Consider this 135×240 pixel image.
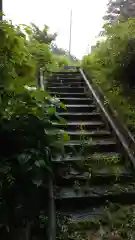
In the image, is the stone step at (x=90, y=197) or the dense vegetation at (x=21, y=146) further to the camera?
the stone step at (x=90, y=197)

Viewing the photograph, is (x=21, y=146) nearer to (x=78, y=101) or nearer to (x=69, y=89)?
(x=78, y=101)

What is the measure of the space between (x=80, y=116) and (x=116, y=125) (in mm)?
989

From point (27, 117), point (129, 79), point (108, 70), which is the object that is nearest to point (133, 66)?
point (129, 79)

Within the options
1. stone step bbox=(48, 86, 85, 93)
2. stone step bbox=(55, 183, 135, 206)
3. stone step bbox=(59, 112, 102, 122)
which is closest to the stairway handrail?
stone step bbox=(59, 112, 102, 122)

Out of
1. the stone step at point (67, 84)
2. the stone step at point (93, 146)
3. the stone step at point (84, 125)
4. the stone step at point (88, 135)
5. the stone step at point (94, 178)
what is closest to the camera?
the stone step at point (94, 178)

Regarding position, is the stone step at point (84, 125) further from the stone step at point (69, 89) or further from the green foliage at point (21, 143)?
the stone step at point (69, 89)

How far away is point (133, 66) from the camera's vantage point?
486 cm

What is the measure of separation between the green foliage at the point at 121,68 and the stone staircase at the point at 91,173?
44cm

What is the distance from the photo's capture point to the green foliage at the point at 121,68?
4.84 metres

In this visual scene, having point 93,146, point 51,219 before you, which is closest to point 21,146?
point 51,219

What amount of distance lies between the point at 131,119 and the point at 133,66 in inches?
38.4

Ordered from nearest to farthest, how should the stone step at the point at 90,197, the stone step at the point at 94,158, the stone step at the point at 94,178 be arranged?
the stone step at the point at 90,197
the stone step at the point at 94,178
the stone step at the point at 94,158

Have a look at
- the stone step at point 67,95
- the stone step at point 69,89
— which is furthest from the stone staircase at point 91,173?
the stone step at point 69,89

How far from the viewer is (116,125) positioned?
4.74m
